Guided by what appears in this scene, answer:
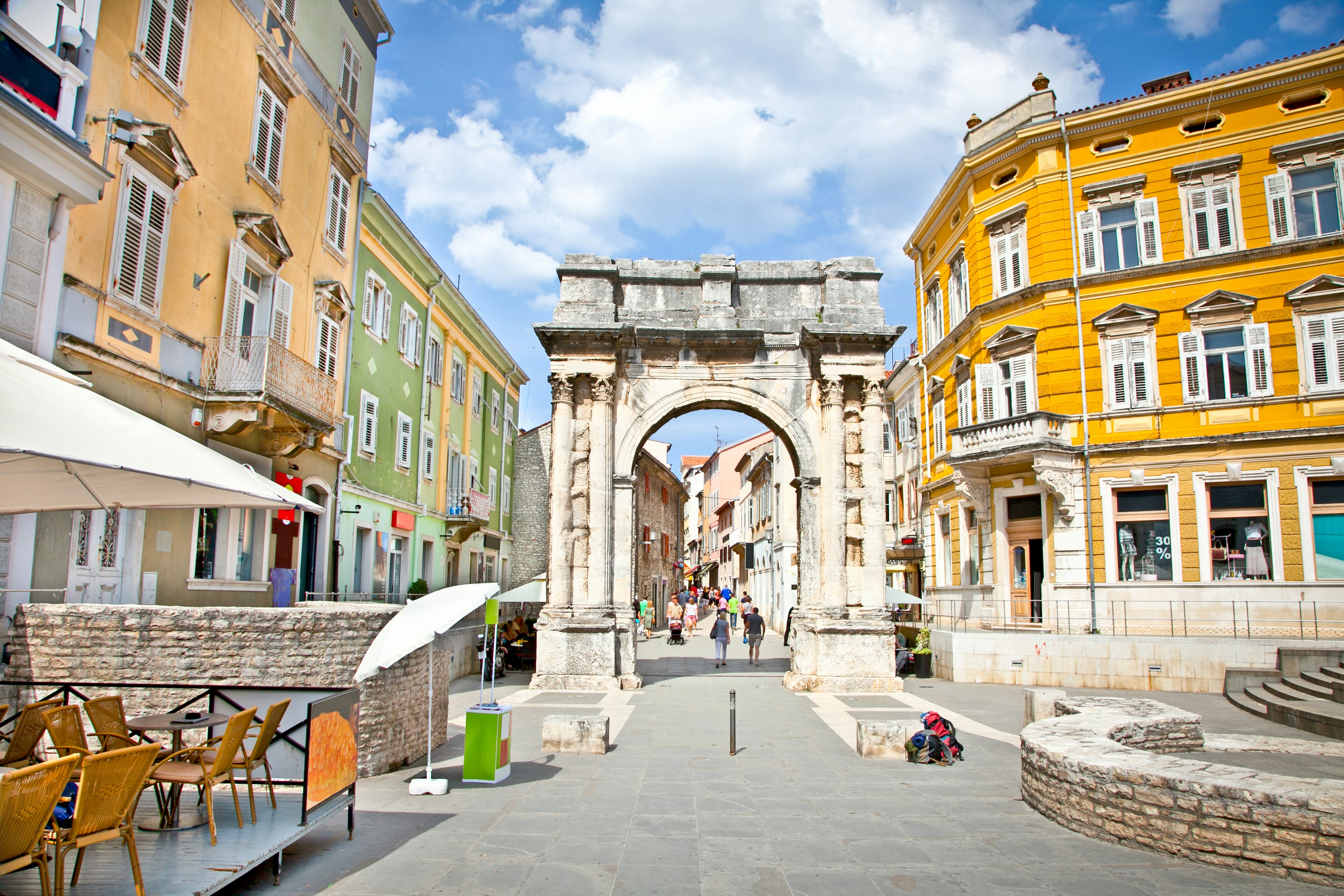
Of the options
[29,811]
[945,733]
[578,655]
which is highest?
[29,811]

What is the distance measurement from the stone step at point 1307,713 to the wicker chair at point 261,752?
14.0 m

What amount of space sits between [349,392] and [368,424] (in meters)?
1.38

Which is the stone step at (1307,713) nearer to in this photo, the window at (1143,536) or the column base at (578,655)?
the window at (1143,536)

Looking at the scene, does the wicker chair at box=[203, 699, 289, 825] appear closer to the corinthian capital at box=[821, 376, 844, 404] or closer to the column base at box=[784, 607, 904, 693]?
the column base at box=[784, 607, 904, 693]

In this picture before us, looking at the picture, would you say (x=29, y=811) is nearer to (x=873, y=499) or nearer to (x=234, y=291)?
(x=234, y=291)

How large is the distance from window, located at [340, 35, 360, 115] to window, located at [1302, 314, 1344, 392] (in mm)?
23140

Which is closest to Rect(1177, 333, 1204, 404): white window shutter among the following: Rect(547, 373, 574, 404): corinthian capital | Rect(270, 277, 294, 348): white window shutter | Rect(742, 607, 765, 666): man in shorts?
Rect(742, 607, 765, 666): man in shorts

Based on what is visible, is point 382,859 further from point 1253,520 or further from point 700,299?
point 1253,520

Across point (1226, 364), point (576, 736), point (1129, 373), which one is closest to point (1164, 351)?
point (1129, 373)

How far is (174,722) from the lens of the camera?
6.80m

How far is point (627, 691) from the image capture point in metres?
17.4

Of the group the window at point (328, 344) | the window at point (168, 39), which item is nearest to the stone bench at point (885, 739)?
the window at point (328, 344)

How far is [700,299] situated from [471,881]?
1504cm

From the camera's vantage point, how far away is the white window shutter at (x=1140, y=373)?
2070 cm
